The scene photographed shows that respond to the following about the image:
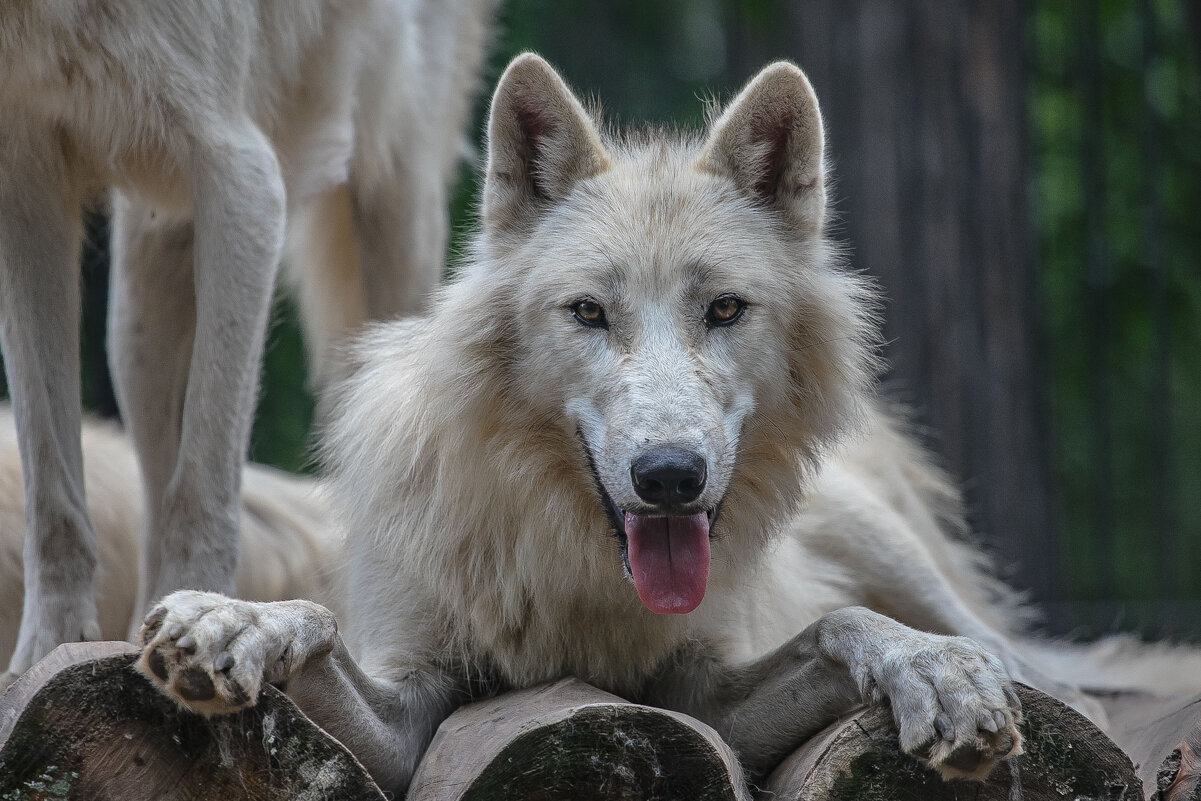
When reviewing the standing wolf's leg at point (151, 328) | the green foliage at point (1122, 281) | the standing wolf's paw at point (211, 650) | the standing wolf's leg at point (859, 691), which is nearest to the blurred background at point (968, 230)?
the green foliage at point (1122, 281)

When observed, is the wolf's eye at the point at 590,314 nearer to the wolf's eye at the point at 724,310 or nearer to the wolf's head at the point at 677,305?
the wolf's head at the point at 677,305

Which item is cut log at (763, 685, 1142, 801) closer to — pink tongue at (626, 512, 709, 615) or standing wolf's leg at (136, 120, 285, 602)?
pink tongue at (626, 512, 709, 615)

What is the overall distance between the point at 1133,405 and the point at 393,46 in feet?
25.6

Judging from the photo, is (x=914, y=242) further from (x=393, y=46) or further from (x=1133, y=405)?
(x=1133, y=405)

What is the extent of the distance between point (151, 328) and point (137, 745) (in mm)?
2446

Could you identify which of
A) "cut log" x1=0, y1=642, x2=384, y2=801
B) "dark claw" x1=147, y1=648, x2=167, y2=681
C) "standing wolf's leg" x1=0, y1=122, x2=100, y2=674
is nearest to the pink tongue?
"cut log" x1=0, y1=642, x2=384, y2=801

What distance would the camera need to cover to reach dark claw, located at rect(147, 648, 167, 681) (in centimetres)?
205

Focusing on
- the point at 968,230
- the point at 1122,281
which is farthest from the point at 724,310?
the point at 1122,281

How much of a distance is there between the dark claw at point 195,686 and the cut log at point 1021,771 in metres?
0.98

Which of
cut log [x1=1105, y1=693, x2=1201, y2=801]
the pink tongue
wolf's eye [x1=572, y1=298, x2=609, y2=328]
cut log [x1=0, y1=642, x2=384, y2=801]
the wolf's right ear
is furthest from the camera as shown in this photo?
the wolf's right ear

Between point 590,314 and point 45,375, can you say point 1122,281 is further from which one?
point 45,375

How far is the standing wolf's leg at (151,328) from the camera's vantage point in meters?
4.22

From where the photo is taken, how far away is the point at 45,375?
338cm

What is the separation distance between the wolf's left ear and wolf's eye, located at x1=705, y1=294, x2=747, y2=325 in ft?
1.26
